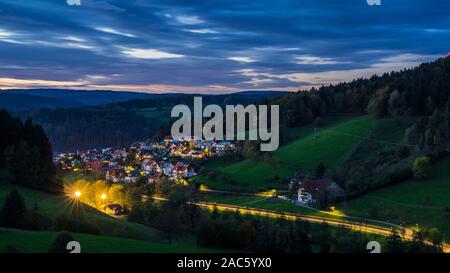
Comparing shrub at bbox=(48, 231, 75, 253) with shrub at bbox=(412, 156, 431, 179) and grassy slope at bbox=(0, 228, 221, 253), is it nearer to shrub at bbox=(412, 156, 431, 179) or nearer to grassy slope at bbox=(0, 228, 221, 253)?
grassy slope at bbox=(0, 228, 221, 253)

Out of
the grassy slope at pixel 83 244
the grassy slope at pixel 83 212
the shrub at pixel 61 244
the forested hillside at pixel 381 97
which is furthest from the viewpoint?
the forested hillside at pixel 381 97

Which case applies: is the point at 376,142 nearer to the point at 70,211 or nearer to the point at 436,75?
the point at 436,75

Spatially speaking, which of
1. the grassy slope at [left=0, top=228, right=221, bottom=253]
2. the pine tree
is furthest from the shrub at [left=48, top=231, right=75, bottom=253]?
the pine tree

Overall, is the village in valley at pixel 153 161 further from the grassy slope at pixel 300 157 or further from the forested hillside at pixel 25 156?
the forested hillside at pixel 25 156

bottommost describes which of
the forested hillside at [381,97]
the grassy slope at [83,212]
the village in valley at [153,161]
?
the village in valley at [153,161]

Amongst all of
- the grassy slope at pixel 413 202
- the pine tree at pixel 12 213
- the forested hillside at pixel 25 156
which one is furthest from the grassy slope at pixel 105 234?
the grassy slope at pixel 413 202
